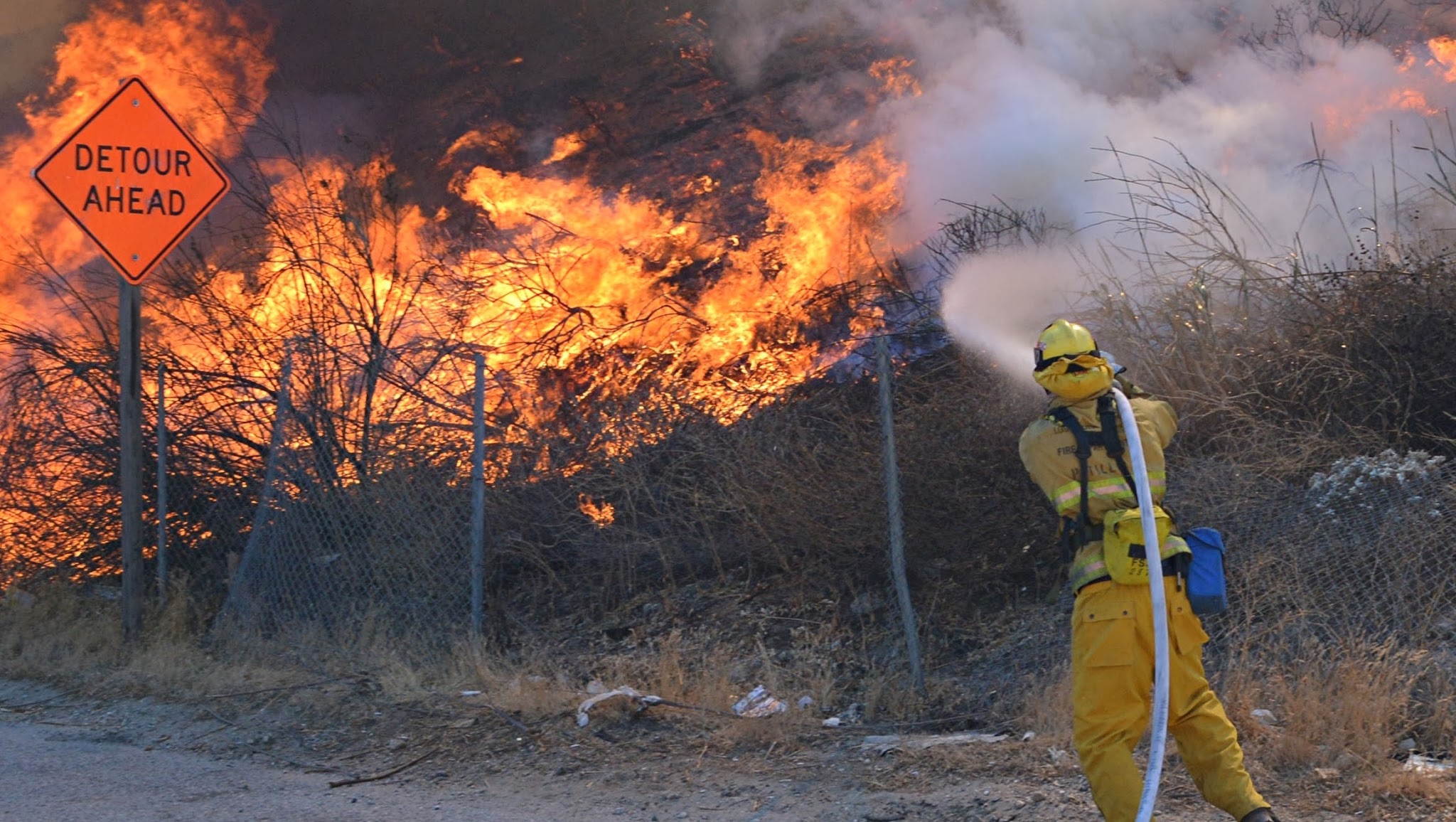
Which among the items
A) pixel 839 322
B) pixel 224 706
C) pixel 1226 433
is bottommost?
pixel 224 706

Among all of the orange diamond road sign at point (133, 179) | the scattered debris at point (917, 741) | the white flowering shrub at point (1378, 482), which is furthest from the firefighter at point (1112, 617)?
the orange diamond road sign at point (133, 179)

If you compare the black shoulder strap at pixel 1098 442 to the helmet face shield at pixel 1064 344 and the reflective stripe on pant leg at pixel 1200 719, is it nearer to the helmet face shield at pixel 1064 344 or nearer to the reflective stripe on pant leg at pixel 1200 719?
the helmet face shield at pixel 1064 344

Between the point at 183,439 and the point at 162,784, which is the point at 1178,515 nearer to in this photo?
the point at 162,784

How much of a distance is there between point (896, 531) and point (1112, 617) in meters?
2.17

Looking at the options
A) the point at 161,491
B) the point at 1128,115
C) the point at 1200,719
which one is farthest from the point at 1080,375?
the point at 1128,115

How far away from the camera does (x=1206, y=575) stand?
12.1ft

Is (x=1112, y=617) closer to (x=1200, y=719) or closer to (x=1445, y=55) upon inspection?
(x=1200, y=719)

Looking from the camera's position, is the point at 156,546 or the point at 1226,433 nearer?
the point at 1226,433

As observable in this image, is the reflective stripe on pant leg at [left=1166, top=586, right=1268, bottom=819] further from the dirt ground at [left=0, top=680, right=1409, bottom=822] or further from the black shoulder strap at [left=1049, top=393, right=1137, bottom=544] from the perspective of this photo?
the dirt ground at [left=0, top=680, right=1409, bottom=822]

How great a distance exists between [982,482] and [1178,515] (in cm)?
98

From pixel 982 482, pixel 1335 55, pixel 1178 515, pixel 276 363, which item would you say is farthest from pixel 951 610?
pixel 1335 55

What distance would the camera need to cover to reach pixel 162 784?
530 centimetres

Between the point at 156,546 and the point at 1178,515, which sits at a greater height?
the point at 156,546

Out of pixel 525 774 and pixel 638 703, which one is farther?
pixel 638 703
